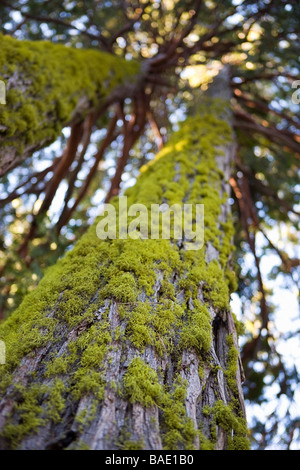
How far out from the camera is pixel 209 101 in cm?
483

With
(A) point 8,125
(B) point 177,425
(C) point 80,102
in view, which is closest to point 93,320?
(B) point 177,425

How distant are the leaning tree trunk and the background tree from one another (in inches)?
75.4

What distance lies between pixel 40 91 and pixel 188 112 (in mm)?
3347

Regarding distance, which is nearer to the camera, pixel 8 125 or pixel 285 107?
pixel 8 125

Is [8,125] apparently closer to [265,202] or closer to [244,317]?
[265,202]

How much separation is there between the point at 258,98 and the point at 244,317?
397cm

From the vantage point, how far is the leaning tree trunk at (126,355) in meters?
1.37

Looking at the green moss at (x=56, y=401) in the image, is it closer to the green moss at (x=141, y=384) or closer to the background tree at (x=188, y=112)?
the green moss at (x=141, y=384)

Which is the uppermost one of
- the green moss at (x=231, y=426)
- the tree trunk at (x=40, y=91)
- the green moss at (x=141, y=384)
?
the tree trunk at (x=40, y=91)

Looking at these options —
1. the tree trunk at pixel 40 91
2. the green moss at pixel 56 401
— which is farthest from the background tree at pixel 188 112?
the green moss at pixel 56 401

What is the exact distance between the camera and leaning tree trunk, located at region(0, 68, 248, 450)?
1.37 meters

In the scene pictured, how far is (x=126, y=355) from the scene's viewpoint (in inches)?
65.1

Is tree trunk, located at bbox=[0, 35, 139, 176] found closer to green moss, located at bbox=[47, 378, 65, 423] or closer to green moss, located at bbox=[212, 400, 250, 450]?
green moss, located at bbox=[47, 378, 65, 423]

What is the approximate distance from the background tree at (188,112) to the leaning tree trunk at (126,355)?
1.91m
